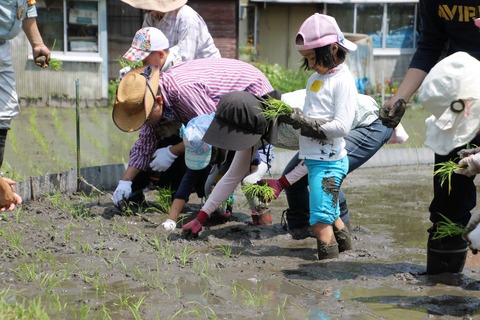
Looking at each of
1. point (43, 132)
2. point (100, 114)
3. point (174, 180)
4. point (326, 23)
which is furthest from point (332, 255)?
point (100, 114)

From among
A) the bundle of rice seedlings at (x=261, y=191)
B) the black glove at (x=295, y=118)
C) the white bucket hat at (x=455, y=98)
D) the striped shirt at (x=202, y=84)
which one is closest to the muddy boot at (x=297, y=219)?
the bundle of rice seedlings at (x=261, y=191)

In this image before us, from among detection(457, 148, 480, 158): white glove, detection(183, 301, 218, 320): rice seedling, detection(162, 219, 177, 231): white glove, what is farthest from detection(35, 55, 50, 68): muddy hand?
detection(457, 148, 480, 158): white glove

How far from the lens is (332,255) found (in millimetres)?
5074

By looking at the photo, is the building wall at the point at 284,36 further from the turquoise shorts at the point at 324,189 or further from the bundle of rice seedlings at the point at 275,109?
the turquoise shorts at the point at 324,189

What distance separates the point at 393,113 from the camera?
474cm

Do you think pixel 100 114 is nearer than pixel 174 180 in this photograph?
No

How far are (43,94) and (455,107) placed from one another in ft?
39.0

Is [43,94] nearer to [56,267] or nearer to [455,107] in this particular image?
[56,267]

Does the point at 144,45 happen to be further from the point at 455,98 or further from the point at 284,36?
the point at 284,36

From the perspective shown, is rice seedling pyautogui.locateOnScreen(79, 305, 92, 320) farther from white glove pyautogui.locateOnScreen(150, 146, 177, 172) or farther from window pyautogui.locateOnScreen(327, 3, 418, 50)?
window pyautogui.locateOnScreen(327, 3, 418, 50)

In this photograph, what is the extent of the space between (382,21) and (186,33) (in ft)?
38.3

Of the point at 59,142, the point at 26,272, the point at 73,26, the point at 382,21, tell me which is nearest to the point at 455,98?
the point at 26,272

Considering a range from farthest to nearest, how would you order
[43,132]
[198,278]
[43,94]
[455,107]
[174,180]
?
1. [43,94]
2. [43,132]
3. [174,180]
4. [198,278]
5. [455,107]

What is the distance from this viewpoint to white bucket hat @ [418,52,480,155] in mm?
4008
